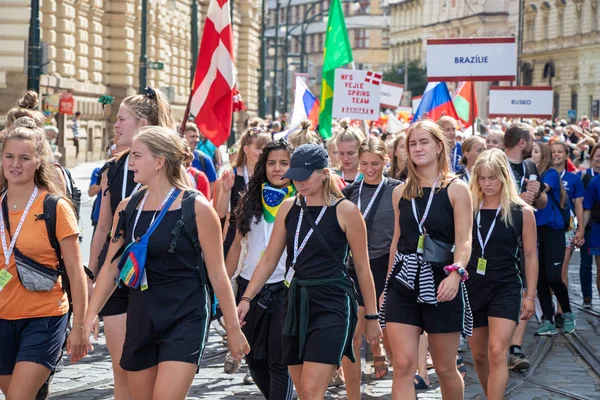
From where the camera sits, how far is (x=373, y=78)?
17.5 metres

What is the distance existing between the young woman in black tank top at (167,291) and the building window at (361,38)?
515ft

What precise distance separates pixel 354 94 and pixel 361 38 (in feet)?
481

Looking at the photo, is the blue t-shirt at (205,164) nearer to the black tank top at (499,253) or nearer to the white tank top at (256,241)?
the white tank top at (256,241)

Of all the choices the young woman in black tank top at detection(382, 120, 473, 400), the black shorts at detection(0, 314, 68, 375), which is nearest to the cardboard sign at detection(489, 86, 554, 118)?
the young woman in black tank top at detection(382, 120, 473, 400)

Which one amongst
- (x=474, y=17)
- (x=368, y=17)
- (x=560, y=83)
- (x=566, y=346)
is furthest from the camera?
(x=368, y=17)

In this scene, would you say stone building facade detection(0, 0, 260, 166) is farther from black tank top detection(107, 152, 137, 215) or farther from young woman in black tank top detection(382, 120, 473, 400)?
young woman in black tank top detection(382, 120, 473, 400)

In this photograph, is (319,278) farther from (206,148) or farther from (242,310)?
(206,148)

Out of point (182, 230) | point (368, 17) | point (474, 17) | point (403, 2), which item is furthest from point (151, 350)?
point (368, 17)

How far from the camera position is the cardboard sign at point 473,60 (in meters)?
16.9

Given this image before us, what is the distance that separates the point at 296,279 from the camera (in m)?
6.41

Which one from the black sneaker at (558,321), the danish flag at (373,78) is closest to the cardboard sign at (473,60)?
the danish flag at (373,78)

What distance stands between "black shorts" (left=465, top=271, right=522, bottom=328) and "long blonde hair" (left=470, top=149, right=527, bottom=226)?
1.32 ft

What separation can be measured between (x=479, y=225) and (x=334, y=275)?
1.72m

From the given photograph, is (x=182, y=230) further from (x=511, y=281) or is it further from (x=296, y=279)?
(x=511, y=281)
